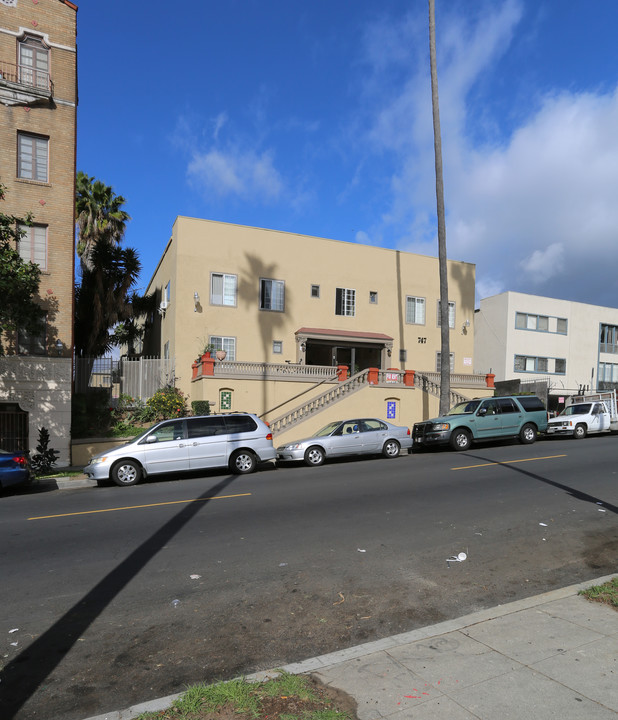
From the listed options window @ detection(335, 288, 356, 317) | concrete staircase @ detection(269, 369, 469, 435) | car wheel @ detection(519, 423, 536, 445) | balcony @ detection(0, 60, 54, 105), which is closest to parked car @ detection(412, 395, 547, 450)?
car wheel @ detection(519, 423, 536, 445)

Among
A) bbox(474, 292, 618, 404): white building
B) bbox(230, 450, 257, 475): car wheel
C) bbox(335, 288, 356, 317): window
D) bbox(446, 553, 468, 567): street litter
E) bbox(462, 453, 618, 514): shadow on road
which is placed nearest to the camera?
bbox(446, 553, 468, 567): street litter

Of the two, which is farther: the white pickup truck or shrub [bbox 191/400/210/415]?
the white pickup truck

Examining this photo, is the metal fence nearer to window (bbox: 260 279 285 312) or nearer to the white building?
window (bbox: 260 279 285 312)

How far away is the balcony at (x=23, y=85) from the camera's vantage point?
18656 mm

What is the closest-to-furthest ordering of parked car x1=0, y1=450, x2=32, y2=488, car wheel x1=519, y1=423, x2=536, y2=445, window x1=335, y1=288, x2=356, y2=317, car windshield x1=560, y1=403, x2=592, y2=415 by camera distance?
parked car x1=0, y1=450, x2=32, y2=488 < car wheel x1=519, y1=423, x2=536, y2=445 < car windshield x1=560, y1=403, x2=592, y2=415 < window x1=335, y1=288, x2=356, y2=317

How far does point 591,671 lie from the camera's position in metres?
3.84

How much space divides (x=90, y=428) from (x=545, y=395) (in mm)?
24924

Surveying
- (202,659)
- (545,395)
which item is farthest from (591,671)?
(545,395)

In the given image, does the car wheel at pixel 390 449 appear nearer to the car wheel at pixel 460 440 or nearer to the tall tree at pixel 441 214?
the car wheel at pixel 460 440

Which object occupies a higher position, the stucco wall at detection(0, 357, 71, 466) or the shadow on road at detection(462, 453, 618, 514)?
the stucco wall at detection(0, 357, 71, 466)

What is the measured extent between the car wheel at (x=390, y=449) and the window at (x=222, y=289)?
486 inches

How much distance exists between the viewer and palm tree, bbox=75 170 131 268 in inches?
1146

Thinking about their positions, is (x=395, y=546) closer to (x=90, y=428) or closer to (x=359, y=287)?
(x=90, y=428)

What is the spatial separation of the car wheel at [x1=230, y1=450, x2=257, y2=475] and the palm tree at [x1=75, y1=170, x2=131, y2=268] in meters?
19.0
